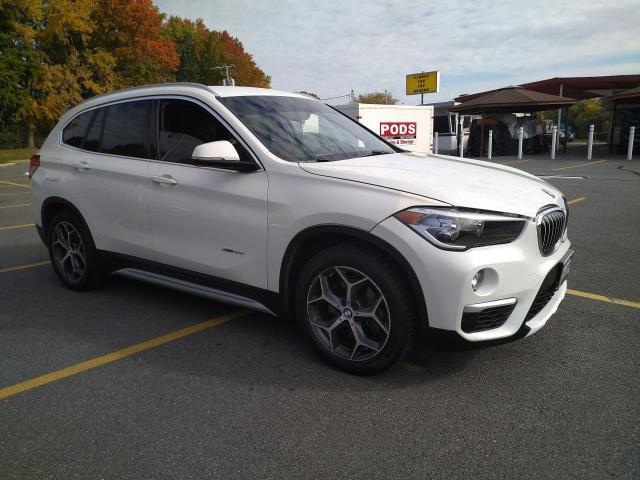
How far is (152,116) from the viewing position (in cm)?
408

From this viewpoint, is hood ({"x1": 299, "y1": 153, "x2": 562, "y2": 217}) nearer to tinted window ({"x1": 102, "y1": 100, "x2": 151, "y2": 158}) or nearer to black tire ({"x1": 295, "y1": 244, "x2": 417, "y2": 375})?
black tire ({"x1": 295, "y1": 244, "x2": 417, "y2": 375})

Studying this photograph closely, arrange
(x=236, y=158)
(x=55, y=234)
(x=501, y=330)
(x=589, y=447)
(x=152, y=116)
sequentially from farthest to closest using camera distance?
(x=55, y=234) < (x=152, y=116) < (x=236, y=158) < (x=501, y=330) < (x=589, y=447)

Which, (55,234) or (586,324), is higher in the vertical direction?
(55,234)

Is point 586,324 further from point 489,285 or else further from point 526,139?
point 526,139

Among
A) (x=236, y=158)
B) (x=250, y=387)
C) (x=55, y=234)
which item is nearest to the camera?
(x=250, y=387)

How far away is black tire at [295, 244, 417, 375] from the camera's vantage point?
2842mm

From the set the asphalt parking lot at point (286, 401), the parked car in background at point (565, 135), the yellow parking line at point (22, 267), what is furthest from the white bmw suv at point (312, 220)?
the parked car in background at point (565, 135)

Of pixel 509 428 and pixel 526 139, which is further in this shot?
pixel 526 139

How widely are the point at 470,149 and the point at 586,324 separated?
971 inches

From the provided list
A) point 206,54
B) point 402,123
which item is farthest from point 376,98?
point 402,123

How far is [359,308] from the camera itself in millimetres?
3059

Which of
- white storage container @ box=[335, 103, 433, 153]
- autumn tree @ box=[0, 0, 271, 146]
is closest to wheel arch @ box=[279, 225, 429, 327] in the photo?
white storage container @ box=[335, 103, 433, 153]

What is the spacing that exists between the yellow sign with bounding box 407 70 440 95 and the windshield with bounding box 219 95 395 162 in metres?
39.0

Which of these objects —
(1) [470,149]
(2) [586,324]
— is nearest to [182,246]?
(2) [586,324]
